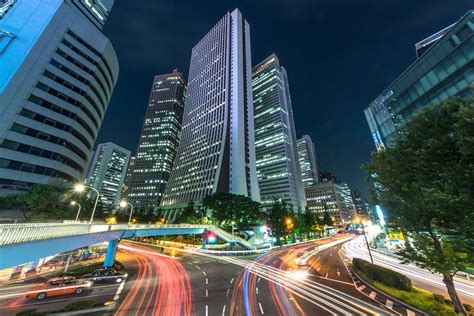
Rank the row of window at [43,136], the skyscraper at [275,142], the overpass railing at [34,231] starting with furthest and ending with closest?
the skyscraper at [275,142]
the row of window at [43,136]
the overpass railing at [34,231]

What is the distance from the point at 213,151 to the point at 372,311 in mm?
95669

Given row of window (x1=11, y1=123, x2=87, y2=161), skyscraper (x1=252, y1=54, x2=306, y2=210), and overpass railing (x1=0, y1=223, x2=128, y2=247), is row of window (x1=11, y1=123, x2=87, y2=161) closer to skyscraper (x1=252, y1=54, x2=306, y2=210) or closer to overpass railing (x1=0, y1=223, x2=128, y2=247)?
overpass railing (x1=0, y1=223, x2=128, y2=247)

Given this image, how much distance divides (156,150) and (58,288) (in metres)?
169

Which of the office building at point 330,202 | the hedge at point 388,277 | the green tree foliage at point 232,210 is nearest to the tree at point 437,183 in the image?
the hedge at point 388,277

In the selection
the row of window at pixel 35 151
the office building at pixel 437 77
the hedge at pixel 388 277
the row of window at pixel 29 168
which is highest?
the office building at pixel 437 77

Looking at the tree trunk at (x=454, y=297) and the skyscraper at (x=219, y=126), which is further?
the skyscraper at (x=219, y=126)

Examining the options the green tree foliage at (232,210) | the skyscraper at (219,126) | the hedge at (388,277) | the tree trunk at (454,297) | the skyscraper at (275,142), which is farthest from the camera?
the skyscraper at (275,142)

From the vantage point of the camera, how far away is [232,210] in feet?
235

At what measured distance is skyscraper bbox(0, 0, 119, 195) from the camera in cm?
4194

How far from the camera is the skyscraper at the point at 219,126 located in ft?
336

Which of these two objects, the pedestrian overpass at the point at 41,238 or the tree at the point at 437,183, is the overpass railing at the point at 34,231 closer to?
the pedestrian overpass at the point at 41,238

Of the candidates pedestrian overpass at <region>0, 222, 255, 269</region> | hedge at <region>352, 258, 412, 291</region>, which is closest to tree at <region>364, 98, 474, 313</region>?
hedge at <region>352, 258, 412, 291</region>

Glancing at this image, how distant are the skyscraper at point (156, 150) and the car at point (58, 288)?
148 metres

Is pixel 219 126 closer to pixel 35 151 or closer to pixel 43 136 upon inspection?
pixel 43 136
